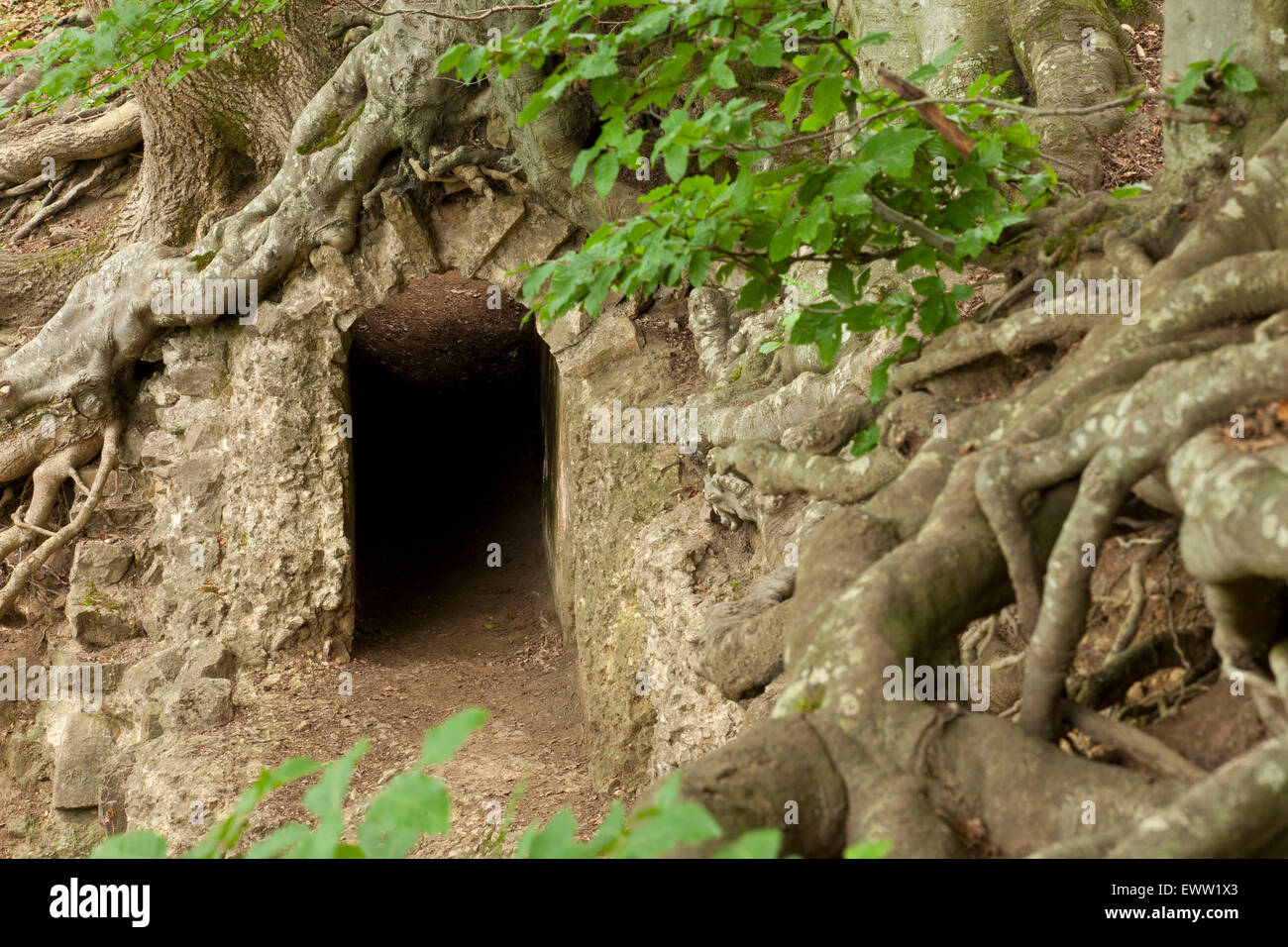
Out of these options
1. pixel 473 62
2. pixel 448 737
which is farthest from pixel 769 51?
pixel 448 737

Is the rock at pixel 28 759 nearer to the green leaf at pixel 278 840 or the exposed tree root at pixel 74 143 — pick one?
the exposed tree root at pixel 74 143

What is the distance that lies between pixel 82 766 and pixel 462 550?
376cm

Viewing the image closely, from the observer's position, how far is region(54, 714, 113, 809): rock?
24.5ft

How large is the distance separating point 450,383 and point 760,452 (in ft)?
29.8

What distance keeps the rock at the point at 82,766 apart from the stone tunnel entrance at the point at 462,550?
1.73m

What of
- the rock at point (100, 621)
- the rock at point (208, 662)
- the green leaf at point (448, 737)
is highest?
the green leaf at point (448, 737)

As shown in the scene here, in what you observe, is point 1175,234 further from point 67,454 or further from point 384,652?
point 67,454

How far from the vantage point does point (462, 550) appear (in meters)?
10.3

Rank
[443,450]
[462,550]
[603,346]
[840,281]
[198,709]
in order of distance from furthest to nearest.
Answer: [443,450] < [462,550] < [603,346] < [198,709] < [840,281]

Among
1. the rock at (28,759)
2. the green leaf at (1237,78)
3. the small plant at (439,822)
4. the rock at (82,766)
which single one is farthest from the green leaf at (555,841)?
the rock at (28,759)

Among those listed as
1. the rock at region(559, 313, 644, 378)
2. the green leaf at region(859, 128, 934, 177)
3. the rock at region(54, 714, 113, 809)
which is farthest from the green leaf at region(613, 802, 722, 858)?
the rock at region(54, 714, 113, 809)

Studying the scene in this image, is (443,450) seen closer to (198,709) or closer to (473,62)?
(198,709)

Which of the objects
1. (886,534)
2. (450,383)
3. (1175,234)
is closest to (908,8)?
(1175,234)

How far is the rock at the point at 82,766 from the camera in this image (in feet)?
24.5
